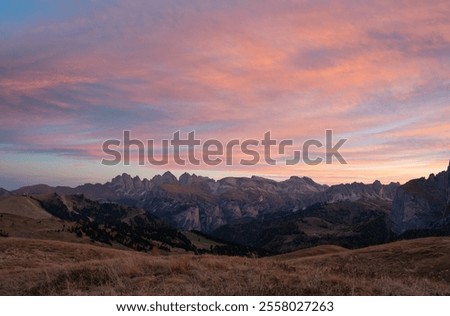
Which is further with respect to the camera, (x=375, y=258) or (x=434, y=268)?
(x=375, y=258)

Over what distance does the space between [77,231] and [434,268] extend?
444 feet

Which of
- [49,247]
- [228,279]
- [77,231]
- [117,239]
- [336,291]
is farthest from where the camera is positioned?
[117,239]

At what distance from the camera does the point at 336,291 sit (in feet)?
40.1

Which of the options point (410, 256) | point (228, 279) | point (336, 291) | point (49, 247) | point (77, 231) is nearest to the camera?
point (336, 291)

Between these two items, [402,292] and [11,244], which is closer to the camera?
[402,292]

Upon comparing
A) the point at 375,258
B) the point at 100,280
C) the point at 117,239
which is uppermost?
the point at 100,280

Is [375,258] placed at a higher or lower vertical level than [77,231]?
higher

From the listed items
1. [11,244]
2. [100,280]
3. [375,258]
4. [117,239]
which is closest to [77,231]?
[117,239]
